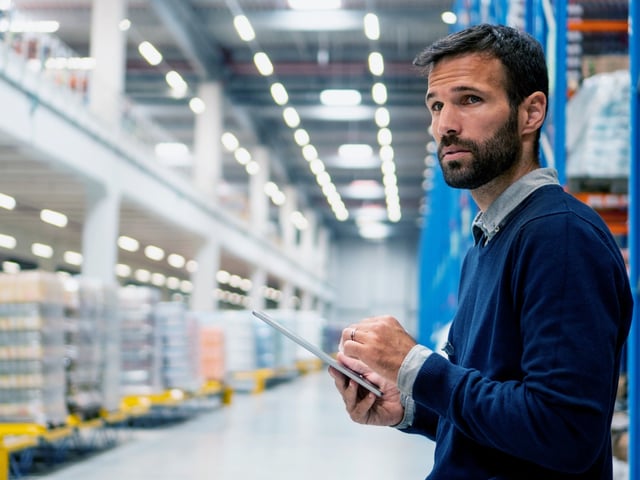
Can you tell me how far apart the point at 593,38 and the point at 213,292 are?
16.8m

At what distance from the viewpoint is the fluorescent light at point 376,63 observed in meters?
22.3

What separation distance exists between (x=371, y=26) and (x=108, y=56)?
7030mm

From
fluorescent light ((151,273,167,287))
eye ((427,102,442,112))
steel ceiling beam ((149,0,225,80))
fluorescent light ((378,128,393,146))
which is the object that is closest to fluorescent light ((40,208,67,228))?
steel ceiling beam ((149,0,225,80))

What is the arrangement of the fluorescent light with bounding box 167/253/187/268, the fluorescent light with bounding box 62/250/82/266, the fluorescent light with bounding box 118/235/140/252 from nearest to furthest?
1. the fluorescent light with bounding box 118/235/140/252
2. the fluorescent light with bounding box 62/250/82/266
3. the fluorescent light with bounding box 167/253/187/268

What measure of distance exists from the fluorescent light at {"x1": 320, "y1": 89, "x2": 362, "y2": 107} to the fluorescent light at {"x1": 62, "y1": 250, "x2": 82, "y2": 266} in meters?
10.4

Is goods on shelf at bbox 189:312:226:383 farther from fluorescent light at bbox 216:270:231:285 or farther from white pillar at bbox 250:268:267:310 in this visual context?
fluorescent light at bbox 216:270:231:285

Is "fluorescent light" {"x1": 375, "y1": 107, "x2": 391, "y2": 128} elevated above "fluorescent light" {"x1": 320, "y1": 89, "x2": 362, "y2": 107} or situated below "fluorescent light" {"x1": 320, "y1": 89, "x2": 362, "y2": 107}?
below

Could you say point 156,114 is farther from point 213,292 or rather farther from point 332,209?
point 332,209

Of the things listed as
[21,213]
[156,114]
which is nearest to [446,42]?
[21,213]

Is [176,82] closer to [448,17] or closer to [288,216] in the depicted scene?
[448,17]

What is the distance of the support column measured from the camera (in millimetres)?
23094

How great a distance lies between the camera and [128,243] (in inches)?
1096

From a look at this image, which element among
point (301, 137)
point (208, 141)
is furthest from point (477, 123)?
point (301, 137)

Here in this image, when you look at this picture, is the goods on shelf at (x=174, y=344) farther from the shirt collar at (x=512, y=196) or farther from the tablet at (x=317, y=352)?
the shirt collar at (x=512, y=196)
